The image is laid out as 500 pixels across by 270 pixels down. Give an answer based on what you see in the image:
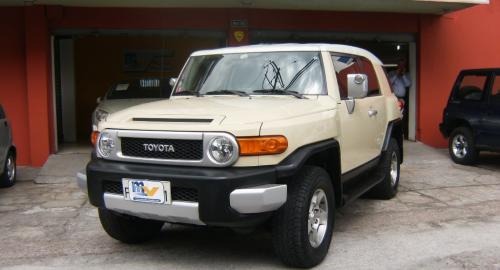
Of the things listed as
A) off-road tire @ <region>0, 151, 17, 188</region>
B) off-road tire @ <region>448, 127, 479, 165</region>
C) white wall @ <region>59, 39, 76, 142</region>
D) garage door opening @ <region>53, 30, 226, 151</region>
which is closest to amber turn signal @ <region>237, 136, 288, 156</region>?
off-road tire @ <region>0, 151, 17, 188</region>

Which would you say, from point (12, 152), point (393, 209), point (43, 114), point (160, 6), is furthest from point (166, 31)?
point (393, 209)

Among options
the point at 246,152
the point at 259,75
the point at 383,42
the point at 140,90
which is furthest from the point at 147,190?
the point at 383,42

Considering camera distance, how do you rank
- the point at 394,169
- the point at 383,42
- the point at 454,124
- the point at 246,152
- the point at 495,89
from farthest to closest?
the point at 383,42, the point at 454,124, the point at 495,89, the point at 394,169, the point at 246,152

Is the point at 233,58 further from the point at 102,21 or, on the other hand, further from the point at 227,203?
the point at 102,21

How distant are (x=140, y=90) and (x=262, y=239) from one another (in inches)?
245

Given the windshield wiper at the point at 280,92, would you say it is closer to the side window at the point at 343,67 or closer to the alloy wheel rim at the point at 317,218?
the side window at the point at 343,67

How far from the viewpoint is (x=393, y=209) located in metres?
6.78

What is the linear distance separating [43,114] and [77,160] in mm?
1118

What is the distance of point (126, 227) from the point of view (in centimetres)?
511

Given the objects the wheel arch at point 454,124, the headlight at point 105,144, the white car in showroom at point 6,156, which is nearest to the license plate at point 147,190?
the headlight at point 105,144

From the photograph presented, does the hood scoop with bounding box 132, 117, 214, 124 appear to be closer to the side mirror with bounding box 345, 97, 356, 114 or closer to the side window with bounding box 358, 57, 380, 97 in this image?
the side mirror with bounding box 345, 97, 356, 114

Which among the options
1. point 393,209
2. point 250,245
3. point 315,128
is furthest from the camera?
point 393,209

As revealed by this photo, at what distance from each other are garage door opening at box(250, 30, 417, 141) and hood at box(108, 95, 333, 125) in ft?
20.5

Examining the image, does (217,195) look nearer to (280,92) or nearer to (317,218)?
(317,218)
